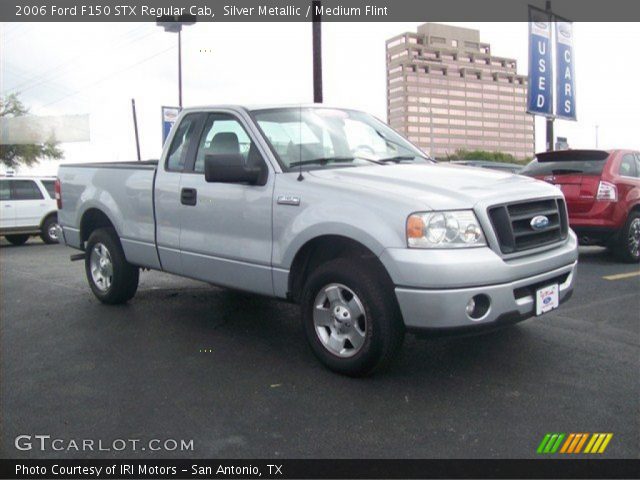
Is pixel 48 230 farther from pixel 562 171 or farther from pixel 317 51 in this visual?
pixel 562 171

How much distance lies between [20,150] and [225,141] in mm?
43790

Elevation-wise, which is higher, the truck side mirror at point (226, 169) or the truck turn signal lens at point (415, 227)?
the truck side mirror at point (226, 169)

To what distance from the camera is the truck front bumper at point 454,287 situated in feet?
12.1

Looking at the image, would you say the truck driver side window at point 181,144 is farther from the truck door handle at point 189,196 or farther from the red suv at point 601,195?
the red suv at point 601,195

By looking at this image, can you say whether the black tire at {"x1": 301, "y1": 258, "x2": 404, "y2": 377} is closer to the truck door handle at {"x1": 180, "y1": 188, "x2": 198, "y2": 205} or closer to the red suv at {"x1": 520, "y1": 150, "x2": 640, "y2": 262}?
the truck door handle at {"x1": 180, "y1": 188, "x2": 198, "y2": 205}

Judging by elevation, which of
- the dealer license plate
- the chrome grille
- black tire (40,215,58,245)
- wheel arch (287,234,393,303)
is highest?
the chrome grille

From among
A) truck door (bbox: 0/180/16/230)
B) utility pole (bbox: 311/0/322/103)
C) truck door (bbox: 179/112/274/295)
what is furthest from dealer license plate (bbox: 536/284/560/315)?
truck door (bbox: 0/180/16/230)

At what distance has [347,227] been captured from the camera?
159 inches

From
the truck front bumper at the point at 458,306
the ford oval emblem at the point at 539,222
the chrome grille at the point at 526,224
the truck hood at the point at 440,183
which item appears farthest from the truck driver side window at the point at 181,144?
the ford oval emblem at the point at 539,222

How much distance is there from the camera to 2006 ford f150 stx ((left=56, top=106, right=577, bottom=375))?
12.4 feet

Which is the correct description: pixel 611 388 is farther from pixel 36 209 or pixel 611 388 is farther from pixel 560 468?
pixel 36 209
